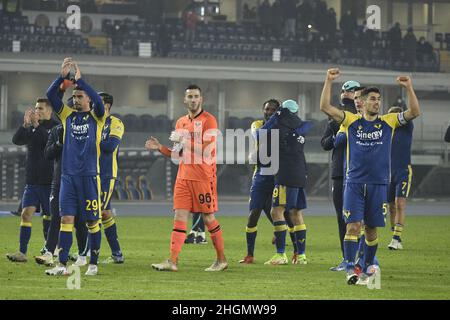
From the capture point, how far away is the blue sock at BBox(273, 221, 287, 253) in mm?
15555

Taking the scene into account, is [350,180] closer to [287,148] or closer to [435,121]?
[287,148]

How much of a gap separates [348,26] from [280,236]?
3089 centimetres

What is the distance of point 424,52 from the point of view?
44750 mm

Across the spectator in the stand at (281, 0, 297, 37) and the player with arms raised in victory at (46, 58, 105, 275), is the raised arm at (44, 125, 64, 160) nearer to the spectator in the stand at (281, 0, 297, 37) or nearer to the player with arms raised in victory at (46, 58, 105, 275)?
the player with arms raised in victory at (46, 58, 105, 275)

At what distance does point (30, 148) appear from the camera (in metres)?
15.7

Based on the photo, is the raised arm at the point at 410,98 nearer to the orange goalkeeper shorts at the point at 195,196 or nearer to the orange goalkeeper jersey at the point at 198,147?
the orange goalkeeper jersey at the point at 198,147

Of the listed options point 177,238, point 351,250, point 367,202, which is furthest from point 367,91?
point 177,238

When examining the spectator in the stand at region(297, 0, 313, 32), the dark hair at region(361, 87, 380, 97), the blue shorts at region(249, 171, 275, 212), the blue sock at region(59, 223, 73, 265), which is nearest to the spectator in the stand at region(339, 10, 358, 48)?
the spectator in the stand at region(297, 0, 313, 32)

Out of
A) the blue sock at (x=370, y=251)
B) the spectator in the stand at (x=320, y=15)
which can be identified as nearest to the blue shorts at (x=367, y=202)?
the blue sock at (x=370, y=251)

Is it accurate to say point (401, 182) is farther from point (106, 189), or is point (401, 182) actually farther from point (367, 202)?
point (367, 202)

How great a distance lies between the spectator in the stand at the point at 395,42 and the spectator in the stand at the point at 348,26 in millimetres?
1496

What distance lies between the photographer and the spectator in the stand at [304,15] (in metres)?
45.1

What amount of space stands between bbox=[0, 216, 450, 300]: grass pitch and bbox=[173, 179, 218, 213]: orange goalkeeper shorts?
0.81 m

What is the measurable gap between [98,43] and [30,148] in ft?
86.1
